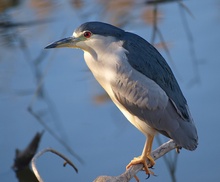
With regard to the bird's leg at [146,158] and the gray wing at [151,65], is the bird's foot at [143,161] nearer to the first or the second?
the bird's leg at [146,158]

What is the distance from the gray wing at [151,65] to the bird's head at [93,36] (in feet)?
0.24

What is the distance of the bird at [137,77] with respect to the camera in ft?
12.6

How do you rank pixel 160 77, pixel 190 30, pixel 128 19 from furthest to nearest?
1. pixel 128 19
2. pixel 190 30
3. pixel 160 77

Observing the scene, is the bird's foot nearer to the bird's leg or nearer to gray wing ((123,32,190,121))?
the bird's leg

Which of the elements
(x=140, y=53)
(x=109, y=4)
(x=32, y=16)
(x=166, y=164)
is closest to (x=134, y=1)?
(x=109, y=4)

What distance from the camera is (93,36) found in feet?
12.6

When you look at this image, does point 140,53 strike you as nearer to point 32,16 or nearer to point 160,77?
point 160,77

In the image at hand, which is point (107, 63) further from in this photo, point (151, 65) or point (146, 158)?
point (146, 158)

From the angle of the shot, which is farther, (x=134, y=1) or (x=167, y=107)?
(x=134, y=1)

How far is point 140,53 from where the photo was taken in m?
3.85

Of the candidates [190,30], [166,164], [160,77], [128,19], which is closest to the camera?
[160,77]

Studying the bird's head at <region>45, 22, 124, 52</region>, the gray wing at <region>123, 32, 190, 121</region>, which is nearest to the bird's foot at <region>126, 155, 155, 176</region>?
the gray wing at <region>123, 32, 190, 121</region>

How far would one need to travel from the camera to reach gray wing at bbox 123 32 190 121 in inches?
151

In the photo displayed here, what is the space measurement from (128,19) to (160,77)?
2.77 m
